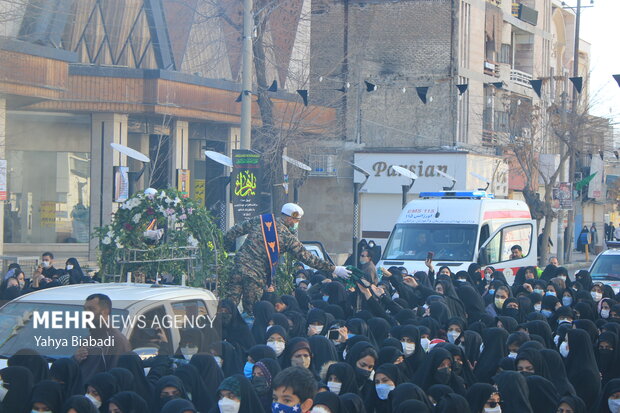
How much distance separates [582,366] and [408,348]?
1531mm

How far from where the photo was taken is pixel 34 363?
704 centimetres

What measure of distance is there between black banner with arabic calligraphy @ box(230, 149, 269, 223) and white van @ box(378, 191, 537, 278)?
3604mm

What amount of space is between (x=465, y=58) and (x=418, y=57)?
1743 mm

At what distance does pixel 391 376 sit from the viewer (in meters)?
7.30

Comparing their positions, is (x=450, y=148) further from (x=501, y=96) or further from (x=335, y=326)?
(x=335, y=326)

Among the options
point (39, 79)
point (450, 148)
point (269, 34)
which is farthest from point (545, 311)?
point (450, 148)

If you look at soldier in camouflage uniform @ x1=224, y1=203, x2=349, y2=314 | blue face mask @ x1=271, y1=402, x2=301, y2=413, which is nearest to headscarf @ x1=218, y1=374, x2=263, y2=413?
blue face mask @ x1=271, y1=402, x2=301, y2=413

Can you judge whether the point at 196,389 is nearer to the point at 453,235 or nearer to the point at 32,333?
the point at 32,333

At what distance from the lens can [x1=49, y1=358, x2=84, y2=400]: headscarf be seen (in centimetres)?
689

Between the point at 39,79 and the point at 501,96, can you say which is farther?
the point at 501,96

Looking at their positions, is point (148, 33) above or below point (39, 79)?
above

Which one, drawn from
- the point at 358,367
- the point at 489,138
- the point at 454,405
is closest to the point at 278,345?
the point at 358,367

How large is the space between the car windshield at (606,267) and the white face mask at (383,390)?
11263 millimetres

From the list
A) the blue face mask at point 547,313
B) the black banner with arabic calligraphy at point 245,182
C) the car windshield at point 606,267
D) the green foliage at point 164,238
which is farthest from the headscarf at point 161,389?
the car windshield at point 606,267
